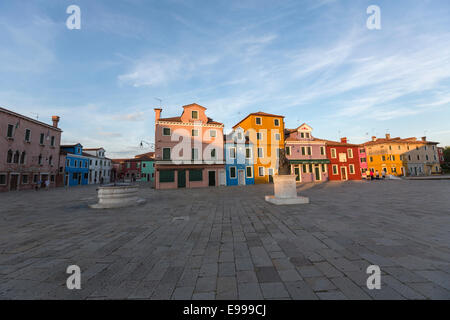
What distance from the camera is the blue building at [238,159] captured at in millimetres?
24703

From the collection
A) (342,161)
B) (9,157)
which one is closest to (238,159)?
(342,161)

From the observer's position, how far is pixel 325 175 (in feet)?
93.4

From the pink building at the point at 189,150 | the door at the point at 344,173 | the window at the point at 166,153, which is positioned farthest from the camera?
the door at the point at 344,173

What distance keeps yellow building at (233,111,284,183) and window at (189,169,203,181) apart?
805 centimetres

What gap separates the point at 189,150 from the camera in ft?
74.4

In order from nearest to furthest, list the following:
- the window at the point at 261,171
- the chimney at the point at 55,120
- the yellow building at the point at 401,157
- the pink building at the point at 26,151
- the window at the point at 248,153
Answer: the pink building at the point at 26,151 → the window at the point at 248,153 → the window at the point at 261,171 → the chimney at the point at 55,120 → the yellow building at the point at 401,157

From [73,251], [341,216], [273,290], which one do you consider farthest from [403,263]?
[73,251]

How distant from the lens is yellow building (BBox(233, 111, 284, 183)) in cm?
2591

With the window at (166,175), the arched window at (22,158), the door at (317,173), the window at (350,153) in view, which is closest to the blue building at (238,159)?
the window at (166,175)

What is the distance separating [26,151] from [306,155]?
39.7 meters

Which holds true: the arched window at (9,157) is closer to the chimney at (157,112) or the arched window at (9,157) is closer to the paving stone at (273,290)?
the chimney at (157,112)

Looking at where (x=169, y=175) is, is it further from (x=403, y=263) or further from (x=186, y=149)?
(x=403, y=263)

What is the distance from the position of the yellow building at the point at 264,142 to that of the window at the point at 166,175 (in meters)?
11.7

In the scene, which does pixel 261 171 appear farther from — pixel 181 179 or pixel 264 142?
pixel 181 179
